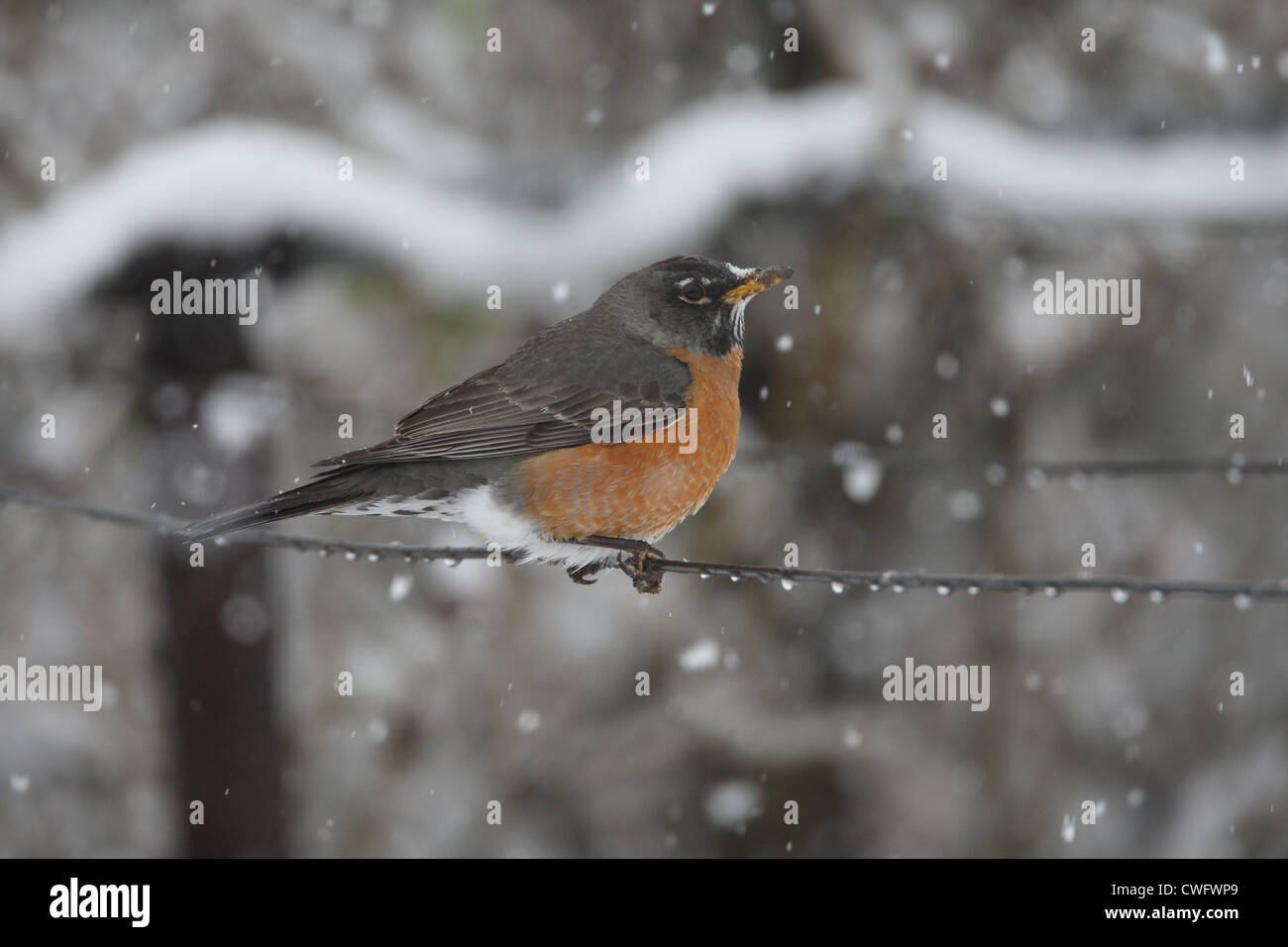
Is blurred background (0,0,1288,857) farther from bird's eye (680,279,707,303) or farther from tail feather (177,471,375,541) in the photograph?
tail feather (177,471,375,541)

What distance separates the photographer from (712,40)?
8156 mm

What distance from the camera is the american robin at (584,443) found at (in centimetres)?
355

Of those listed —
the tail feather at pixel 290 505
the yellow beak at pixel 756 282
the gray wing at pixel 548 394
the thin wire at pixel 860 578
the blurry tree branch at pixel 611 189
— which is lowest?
the thin wire at pixel 860 578

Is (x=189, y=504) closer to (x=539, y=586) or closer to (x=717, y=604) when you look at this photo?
(x=539, y=586)

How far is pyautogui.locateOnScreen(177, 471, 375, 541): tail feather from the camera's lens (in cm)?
302

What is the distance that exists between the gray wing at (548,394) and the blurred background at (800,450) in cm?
304

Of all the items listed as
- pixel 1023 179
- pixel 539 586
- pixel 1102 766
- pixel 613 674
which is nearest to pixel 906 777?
pixel 1102 766

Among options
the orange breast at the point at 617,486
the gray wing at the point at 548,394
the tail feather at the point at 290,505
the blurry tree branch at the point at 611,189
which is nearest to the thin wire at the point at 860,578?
the tail feather at the point at 290,505

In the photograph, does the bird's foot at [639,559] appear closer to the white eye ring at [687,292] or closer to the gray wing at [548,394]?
the gray wing at [548,394]

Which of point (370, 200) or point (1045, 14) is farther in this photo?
point (1045, 14)

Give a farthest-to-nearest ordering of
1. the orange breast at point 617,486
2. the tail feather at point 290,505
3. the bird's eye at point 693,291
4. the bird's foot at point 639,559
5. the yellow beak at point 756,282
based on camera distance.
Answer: the bird's eye at point 693,291
the orange breast at point 617,486
the bird's foot at point 639,559
the yellow beak at point 756,282
the tail feather at point 290,505

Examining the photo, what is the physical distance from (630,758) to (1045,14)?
591cm

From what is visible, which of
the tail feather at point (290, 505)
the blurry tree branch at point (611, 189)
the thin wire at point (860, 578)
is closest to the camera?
the thin wire at point (860, 578)

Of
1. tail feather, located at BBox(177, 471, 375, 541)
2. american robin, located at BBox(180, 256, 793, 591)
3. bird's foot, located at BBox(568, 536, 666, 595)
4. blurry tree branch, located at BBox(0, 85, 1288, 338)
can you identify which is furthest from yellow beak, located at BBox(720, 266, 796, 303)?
blurry tree branch, located at BBox(0, 85, 1288, 338)
